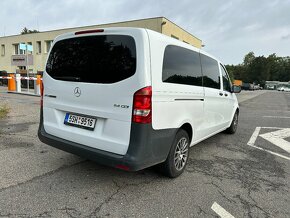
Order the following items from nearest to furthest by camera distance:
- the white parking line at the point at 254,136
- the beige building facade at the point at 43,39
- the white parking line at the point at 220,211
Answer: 1. the white parking line at the point at 220,211
2. the white parking line at the point at 254,136
3. the beige building facade at the point at 43,39

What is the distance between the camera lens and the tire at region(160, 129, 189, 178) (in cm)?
351

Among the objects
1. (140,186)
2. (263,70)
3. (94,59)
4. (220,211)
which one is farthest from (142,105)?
(263,70)

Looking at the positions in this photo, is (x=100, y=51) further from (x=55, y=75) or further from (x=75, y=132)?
(x=75, y=132)

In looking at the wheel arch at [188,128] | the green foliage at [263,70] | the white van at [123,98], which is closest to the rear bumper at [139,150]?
the white van at [123,98]

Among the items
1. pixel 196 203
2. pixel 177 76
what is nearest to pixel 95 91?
pixel 177 76

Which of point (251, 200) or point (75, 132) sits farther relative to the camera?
point (75, 132)

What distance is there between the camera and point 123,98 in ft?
9.55

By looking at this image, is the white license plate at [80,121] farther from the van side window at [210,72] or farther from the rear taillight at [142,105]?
the van side window at [210,72]

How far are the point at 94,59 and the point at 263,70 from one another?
106 metres

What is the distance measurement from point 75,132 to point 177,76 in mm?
1618

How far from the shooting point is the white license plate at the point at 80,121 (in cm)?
323

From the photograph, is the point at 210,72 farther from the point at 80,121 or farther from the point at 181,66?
the point at 80,121

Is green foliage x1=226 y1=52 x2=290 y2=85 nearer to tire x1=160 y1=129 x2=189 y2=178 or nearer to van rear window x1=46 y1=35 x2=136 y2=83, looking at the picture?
tire x1=160 y1=129 x2=189 y2=178

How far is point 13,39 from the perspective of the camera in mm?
36688
